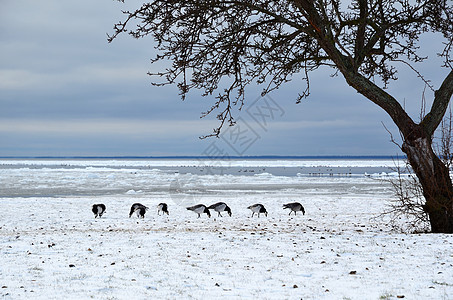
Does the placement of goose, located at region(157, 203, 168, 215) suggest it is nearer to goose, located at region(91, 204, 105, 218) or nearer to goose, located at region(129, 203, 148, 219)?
goose, located at region(129, 203, 148, 219)

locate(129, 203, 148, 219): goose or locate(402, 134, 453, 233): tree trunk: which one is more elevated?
locate(402, 134, 453, 233): tree trunk

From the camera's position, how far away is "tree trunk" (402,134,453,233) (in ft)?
34.8

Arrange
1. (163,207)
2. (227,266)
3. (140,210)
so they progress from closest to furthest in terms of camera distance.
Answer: (227,266)
(140,210)
(163,207)

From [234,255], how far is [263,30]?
6560 millimetres

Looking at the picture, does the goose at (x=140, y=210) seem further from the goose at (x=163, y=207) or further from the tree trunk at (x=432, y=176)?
the tree trunk at (x=432, y=176)

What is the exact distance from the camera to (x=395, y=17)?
36.7ft

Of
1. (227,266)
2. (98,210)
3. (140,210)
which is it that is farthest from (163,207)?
(227,266)

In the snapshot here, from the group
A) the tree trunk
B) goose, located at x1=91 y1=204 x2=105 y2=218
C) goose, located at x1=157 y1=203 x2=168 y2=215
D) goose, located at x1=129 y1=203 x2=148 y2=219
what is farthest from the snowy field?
goose, located at x1=157 y1=203 x2=168 y2=215

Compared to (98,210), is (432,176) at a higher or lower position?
higher

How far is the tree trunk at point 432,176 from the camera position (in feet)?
34.8

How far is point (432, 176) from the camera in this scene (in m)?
10.7

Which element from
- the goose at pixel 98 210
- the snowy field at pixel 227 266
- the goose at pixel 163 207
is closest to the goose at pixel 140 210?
the goose at pixel 163 207

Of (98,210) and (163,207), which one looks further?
(163,207)

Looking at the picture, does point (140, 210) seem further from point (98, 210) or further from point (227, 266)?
point (227, 266)
